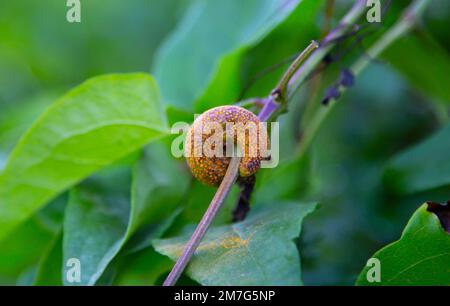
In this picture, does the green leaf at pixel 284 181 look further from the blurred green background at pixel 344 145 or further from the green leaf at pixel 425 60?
the green leaf at pixel 425 60

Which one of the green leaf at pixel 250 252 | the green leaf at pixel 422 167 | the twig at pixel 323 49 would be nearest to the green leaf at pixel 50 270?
the green leaf at pixel 250 252

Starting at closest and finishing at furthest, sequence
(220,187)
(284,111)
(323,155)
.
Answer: (220,187), (284,111), (323,155)

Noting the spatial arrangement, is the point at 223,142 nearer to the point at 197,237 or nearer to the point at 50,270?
the point at 197,237

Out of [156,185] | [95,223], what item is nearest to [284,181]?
[156,185]

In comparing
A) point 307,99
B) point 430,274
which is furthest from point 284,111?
point 307,99

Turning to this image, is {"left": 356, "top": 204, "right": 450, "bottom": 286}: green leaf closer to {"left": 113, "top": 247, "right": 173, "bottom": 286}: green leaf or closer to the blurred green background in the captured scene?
the blurred green background

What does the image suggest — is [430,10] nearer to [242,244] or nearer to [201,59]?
[201,59]
